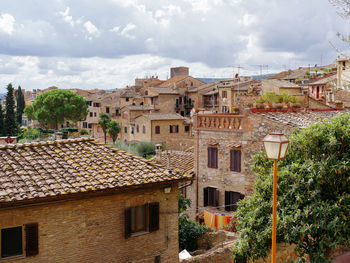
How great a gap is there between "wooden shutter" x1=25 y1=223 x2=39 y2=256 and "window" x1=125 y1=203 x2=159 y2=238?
305cm

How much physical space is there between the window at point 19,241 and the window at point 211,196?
13.2 meters

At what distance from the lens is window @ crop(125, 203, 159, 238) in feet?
41.3

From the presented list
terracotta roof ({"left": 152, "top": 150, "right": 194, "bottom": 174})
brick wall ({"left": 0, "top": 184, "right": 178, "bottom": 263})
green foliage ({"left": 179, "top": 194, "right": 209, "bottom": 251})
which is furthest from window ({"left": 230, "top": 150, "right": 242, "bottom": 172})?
brick wall ({"left": 0, "top": 184, "right": 178, "bottom": 263})

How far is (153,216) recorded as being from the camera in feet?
41.8

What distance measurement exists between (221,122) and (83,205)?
12.3 metres

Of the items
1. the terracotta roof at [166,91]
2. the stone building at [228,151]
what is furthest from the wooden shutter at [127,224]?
the terracotta roof at [166,91]

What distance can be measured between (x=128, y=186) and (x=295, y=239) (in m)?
Result: 4.98

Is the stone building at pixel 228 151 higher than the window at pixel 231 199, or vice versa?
the stone building at pixel 228 151

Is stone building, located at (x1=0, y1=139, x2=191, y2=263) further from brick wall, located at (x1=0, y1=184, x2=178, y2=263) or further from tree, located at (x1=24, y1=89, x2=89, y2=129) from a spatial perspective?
tree, located at (x1=24, y1=89, x2=89, y2=129)

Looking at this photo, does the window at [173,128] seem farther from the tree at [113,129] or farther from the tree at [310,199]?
the tree at [310,199]

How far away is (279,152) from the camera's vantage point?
26.7 feet

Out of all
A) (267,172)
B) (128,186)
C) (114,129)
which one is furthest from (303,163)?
(114,129)

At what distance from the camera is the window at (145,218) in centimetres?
1260

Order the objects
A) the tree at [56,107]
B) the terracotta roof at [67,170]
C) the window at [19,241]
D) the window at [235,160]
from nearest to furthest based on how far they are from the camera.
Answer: the terracotta roof at [67,170] < the window at [19,241] < the window at [235,160] < the tree at [56,107]
